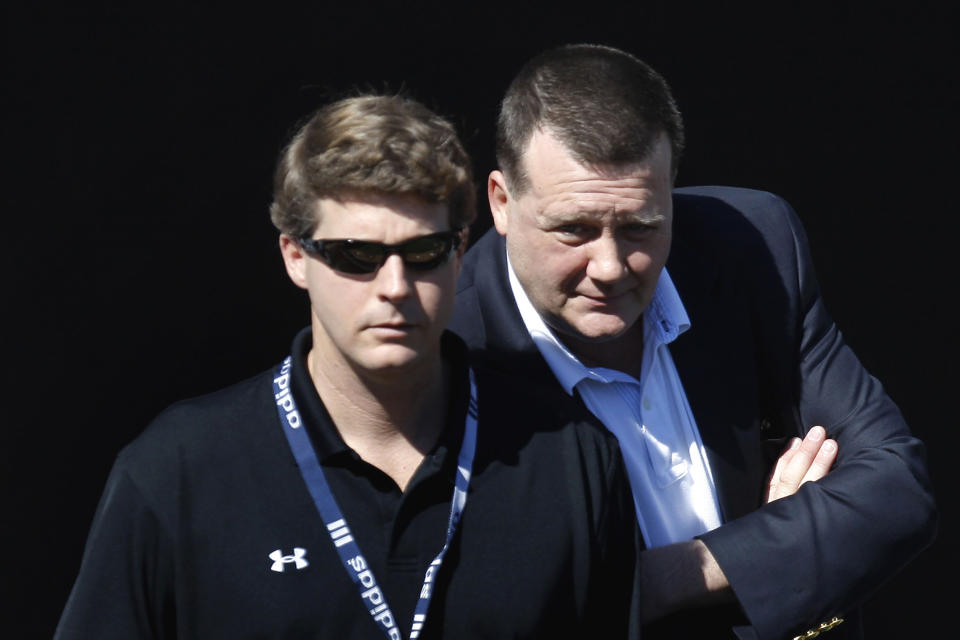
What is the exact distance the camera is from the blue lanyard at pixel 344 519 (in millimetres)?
2291

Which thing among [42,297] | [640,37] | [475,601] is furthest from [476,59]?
[475,601]

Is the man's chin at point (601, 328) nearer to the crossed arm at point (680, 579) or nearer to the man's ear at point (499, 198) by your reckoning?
the man's ear at point (499, 198)

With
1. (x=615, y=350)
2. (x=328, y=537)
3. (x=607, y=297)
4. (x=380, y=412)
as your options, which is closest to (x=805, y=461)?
(x=615, y=350)

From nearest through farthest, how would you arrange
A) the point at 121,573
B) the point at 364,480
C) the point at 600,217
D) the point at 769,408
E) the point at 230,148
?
the point at 121,573 < the point at 364,480 < the point at 600,217 < the point at 769,408 < the point at 230,148

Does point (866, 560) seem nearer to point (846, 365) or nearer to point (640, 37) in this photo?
point (846, 365)

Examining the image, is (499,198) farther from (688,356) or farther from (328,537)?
(328,537)

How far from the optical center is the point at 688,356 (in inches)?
120

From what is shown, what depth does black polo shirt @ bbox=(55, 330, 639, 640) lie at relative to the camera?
7.39ft

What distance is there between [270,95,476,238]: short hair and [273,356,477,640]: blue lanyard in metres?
0.30

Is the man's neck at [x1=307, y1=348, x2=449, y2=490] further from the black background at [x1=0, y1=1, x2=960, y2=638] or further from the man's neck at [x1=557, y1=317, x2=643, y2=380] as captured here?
the black background at [x1=0, y1=1, x2=960, y2=638]

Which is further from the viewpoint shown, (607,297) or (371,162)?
(607,297)

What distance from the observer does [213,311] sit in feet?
11.6

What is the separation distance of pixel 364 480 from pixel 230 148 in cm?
141

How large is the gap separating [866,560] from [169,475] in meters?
1.42
